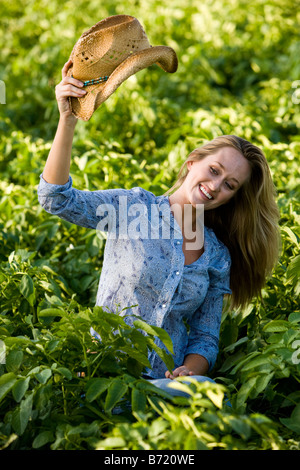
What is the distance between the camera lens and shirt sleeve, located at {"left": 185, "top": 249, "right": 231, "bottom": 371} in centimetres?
184

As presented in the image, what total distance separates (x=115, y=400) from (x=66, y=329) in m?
0.22

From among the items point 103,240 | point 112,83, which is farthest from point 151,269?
point 103,240

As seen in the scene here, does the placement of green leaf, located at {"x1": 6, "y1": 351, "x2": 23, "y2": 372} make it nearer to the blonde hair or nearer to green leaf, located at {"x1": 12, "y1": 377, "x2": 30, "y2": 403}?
green leaf, located at {"x1": 12, "y1": 377, "x2": 30, "y2": 403}

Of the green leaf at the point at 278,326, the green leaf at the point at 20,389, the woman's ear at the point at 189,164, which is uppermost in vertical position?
the woman's ear at the point at 189,164

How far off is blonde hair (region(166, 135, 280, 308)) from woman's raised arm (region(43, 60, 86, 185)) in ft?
1.54

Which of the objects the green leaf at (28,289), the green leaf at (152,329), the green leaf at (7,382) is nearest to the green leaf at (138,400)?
the green leaf at (152,329)

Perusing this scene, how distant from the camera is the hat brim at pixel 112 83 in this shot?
5.22ft

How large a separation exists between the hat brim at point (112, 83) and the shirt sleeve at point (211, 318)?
0.58 m

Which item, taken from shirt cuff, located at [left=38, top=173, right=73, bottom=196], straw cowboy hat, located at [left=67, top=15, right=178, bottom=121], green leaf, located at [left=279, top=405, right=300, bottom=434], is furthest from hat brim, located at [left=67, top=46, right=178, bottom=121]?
green leaf, located at [left=279, top=405, right=300, bottom=434]

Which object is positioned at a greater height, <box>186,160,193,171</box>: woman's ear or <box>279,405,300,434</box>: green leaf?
<box>186,160,193,171</box>: woman's ear

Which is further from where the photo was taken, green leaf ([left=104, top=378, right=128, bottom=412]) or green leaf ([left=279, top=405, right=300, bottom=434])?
green leaf ([left=279, top=405, right=300, bottom=434])

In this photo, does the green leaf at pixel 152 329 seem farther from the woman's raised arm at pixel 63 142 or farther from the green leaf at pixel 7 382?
the woman's raised arm at pixel 63 142

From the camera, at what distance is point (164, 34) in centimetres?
487
